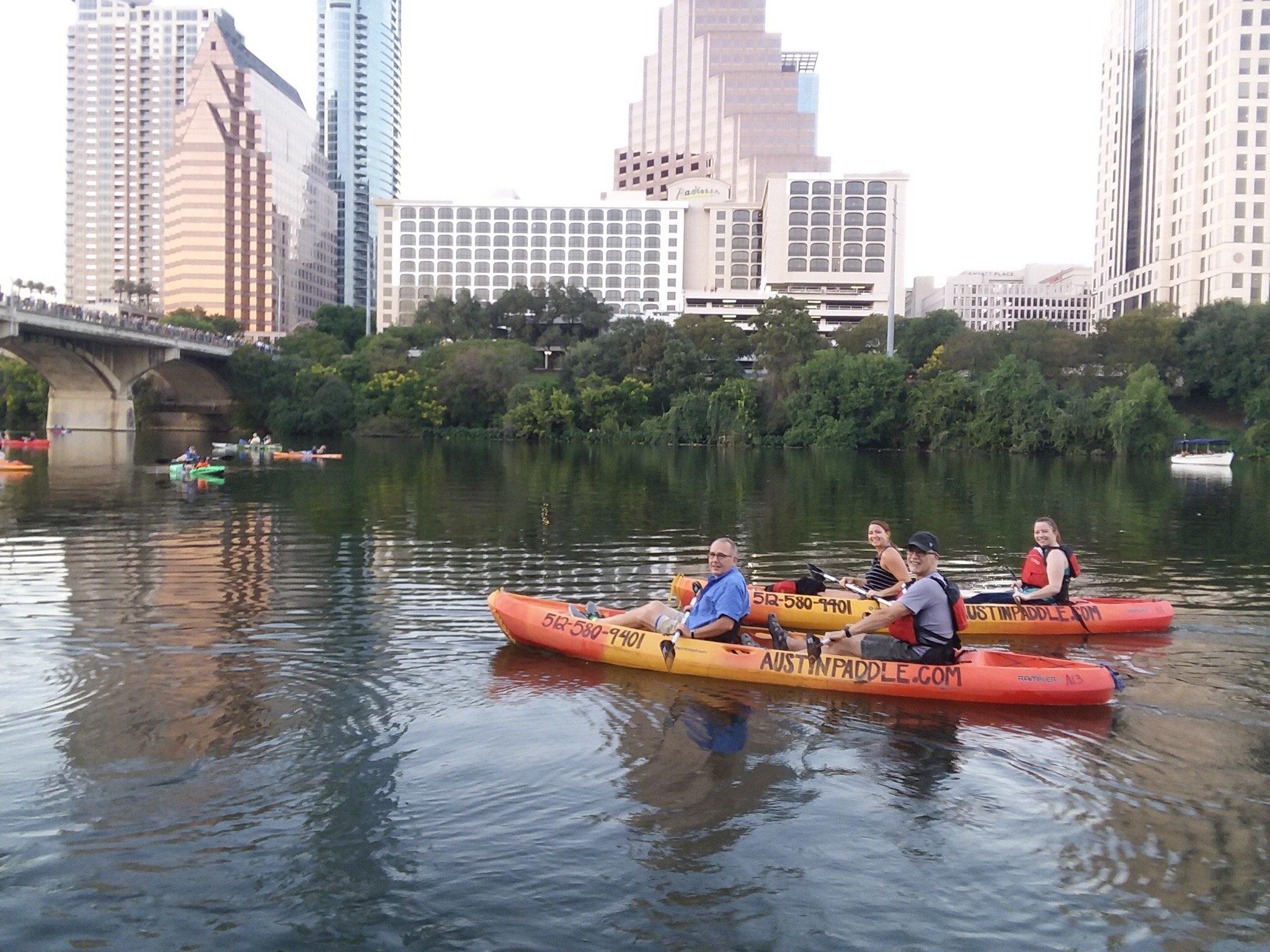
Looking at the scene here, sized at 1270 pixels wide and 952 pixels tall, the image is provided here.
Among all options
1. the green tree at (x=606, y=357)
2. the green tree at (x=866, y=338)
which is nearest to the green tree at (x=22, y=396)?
the green tree at (x=606, y=357)

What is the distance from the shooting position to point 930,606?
1145 centimetres

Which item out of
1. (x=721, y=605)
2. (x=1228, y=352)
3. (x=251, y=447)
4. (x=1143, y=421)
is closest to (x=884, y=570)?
(x=721, y=605)

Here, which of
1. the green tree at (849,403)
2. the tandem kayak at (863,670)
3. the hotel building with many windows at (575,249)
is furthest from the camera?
the hotel building with many windows at (575,249)

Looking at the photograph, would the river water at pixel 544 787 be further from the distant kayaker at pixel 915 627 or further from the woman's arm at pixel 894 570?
the woman's arm at pixel 894 570

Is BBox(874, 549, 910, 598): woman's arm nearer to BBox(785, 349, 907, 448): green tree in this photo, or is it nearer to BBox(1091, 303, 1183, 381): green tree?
BBox(785, 349, 907, 448): green tree

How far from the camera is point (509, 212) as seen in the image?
539 feet

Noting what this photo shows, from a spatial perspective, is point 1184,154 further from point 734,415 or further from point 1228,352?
point 734,415

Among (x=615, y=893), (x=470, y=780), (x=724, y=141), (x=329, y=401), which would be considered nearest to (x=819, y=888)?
(x=615, y=893)

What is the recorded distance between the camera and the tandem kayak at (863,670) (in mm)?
11141

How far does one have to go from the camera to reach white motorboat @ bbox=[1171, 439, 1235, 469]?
200 feet

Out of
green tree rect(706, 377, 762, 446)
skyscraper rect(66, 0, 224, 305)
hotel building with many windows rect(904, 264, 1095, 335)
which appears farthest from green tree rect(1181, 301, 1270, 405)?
skyscraper rect(66, 0, 224, 305)

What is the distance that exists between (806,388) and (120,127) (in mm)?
161887

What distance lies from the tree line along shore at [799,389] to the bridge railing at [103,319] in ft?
14.3

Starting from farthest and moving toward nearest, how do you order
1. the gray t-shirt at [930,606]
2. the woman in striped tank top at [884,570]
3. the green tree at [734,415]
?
the green tree at [734,415], the woman in striped tank top at [884,570], the gray t-shirt at [930,606]
